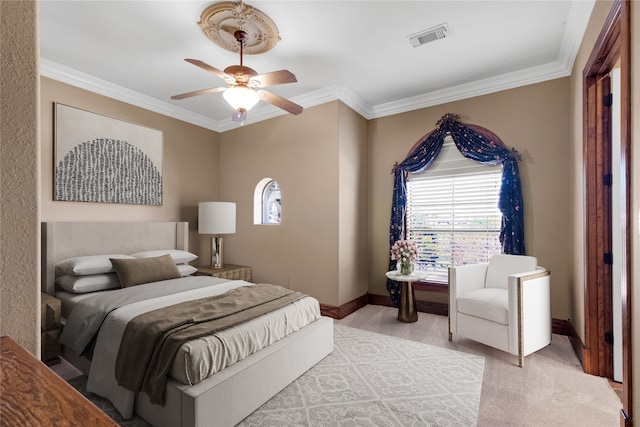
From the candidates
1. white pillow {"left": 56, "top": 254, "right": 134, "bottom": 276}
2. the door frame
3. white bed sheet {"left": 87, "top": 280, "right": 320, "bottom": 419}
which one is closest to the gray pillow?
white pillow {"left": 56, "top": 254, "right": 134, "bottom": 276}

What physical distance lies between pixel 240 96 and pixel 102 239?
247cm

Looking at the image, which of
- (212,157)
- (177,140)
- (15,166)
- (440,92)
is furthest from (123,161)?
(440,92)

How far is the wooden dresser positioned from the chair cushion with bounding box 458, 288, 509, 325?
9.98 ft

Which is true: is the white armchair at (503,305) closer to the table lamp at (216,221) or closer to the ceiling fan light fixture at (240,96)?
the ceiling fan light fixture at (240,96)

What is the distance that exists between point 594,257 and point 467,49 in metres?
2.20

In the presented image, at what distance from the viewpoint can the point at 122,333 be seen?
2172 mm

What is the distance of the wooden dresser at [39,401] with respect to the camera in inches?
21.8

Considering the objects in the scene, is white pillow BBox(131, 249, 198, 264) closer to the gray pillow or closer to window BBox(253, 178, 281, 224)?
the gray pillow

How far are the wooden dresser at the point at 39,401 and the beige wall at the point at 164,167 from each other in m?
3.48

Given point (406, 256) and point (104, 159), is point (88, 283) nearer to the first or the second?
point (104, 159)

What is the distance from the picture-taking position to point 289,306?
2.70 m

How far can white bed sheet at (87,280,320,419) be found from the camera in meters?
1.85

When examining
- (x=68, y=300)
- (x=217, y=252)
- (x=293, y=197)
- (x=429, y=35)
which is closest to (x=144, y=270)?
(x=68, y=300)

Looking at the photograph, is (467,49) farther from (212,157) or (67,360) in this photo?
(67,360)
